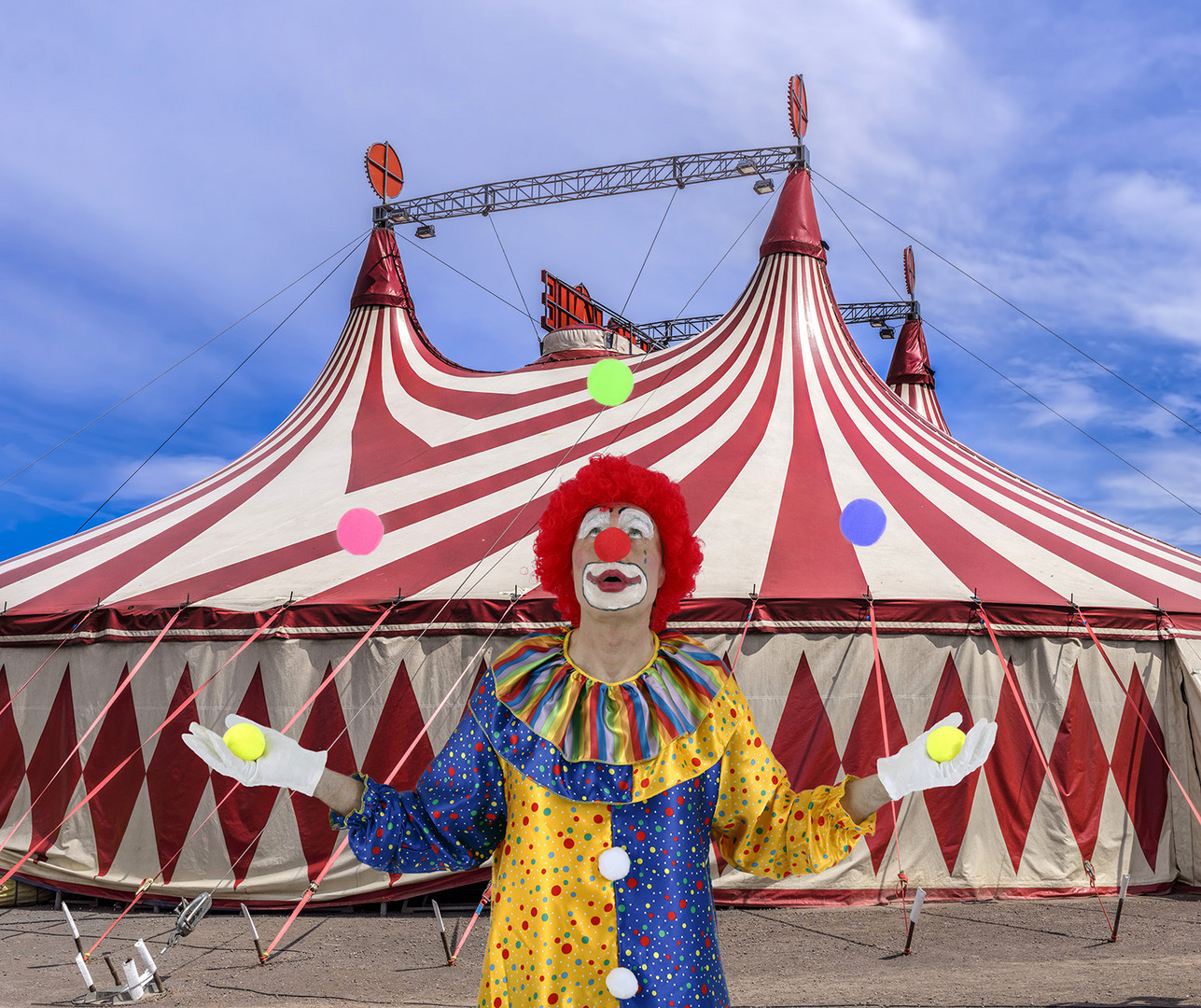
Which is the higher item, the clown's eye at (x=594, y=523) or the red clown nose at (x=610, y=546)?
the clown's eye at (x=594, y=523)

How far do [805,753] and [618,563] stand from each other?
9.94 ft

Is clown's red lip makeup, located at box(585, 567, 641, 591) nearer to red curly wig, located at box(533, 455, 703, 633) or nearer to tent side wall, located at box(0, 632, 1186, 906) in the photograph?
red curly wig, located at box(533, 455, 703, 633)

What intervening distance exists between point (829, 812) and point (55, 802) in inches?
179

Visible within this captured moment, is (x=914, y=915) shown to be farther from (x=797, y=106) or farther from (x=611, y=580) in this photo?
(x=797, y=106)

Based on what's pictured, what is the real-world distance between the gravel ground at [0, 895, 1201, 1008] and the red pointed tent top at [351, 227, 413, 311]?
14.2 ft

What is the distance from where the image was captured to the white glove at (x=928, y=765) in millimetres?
1485

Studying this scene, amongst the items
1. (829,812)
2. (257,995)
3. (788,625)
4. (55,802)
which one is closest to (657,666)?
(829,812)

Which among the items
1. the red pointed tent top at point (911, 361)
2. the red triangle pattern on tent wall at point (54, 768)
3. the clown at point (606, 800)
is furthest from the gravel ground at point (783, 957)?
the red pointed tent top at point (911, 361)

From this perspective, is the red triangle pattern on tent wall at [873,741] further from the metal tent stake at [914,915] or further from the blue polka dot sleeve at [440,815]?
the blue polka dot sleeve at [440,815]

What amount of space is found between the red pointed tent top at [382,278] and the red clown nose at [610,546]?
6044 mm

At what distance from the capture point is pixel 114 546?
5.67 m

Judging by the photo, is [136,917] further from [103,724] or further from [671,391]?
[671,391]

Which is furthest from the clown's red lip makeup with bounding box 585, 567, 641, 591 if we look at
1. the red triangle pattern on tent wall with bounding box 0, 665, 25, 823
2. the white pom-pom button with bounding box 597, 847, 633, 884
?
the red triangle pattern on tent wall with bounding box 0, 665, 25, 823

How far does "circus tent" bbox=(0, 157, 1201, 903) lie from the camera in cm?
438
